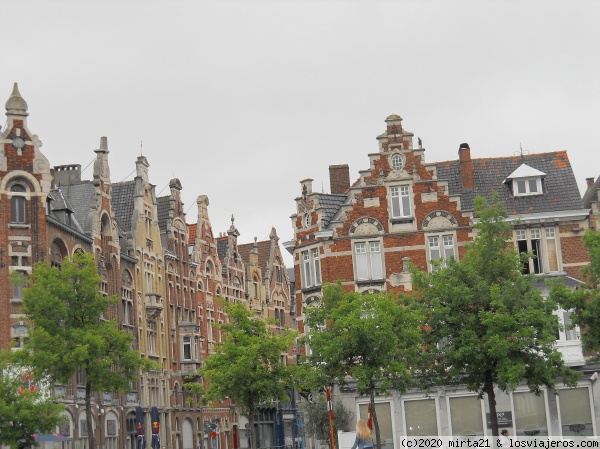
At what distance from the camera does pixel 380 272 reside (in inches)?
2245

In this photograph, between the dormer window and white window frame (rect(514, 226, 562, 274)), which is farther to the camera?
the dormer window

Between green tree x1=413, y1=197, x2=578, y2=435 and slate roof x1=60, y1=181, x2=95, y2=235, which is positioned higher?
slate roof x1=60, y1=181, x2=95, y2=235

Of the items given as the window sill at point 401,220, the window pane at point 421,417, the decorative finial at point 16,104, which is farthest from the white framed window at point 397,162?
the decorative finial at point 16,104

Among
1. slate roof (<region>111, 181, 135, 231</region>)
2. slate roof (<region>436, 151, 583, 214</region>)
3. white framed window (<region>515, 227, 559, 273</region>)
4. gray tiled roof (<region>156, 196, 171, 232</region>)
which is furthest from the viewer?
gray tiled roof (<region>156, 196, 171, 232</region>)

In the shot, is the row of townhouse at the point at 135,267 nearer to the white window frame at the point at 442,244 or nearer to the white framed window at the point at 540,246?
the white window frame at the point at 442,244

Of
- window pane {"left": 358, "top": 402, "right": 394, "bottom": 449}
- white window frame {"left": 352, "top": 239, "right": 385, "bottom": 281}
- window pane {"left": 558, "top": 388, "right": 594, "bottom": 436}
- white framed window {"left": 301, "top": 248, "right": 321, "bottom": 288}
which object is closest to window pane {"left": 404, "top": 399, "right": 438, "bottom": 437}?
window pane {"left": 358, "top": 402, "right": 394, "bottom": 449}

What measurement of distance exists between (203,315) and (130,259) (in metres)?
16.3

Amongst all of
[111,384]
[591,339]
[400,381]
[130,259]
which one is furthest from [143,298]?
[591,339]

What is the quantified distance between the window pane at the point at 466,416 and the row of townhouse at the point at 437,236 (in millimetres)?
51

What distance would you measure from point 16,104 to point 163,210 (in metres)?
25.6

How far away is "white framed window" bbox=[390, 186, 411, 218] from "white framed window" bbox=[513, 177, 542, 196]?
5.84m

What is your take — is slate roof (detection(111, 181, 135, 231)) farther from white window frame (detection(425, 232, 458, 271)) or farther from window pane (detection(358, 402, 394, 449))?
window pane (detection(358, 402, 394, 449))

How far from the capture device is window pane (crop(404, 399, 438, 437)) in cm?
5497

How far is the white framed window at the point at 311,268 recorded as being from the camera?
5859cm
